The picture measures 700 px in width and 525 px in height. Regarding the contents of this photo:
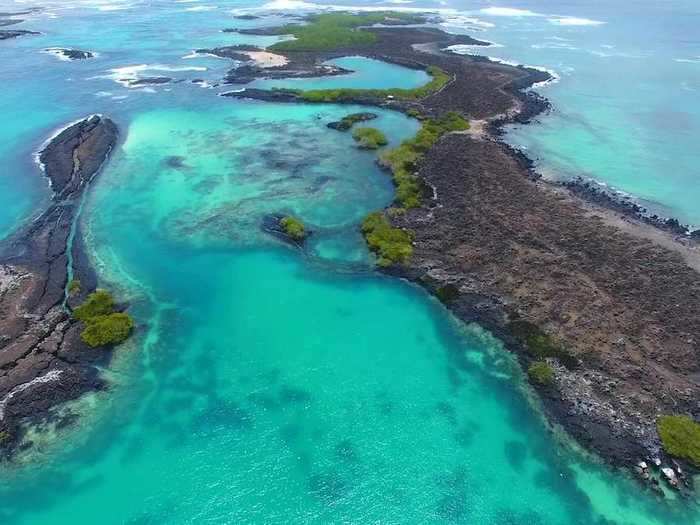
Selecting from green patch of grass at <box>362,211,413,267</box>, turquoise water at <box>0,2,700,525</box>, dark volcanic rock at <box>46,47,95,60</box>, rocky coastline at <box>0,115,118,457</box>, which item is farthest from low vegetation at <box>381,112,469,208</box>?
dark volcanic rock at <box>46,47,95,60</box>

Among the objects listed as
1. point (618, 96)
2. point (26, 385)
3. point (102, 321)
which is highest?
point (618, 96)

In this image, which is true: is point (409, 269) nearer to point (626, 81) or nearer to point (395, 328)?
point (395, 328)

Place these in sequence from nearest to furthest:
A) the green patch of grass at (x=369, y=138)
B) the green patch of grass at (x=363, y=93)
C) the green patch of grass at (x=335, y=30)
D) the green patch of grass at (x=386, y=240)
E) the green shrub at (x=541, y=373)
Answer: the green shrub at (x=541, y=373)
the green patch of grass at (x=386, y=240)
the green patch of grass at (x=369, y=138)
the green patch of grass at (x=363, y=93)
the green patch of grass at (x=335, y=30)

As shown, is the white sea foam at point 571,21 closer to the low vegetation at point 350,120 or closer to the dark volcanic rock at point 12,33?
the low vegetation at point 350,120

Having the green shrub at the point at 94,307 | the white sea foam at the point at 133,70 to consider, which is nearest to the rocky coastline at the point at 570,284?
the green shrub at the point at 94,307

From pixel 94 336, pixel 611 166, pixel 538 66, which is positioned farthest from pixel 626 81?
pixel 94 336

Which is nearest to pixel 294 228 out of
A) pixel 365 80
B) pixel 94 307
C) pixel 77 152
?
pixel 94 307

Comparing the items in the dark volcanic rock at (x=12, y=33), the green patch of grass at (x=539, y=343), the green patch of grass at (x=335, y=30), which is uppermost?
the green patch of grass at (x=335, y=30)

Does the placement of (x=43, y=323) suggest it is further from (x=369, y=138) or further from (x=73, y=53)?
(x=73, y=53)
